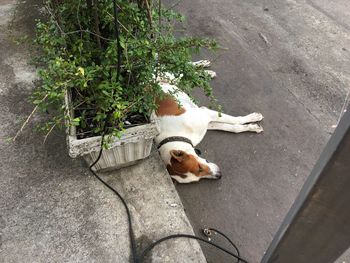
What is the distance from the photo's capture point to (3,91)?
2869mm

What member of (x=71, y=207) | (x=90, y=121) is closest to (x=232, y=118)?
(x=90, y=121)

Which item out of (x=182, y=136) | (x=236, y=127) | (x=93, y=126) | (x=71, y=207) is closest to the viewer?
(x=93, y=126)

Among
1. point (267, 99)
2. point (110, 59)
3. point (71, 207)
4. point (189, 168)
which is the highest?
point (110, 59)

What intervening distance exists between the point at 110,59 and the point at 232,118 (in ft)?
4.88

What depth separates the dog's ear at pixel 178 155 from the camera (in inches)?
94.0

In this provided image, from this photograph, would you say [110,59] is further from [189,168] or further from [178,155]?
[189,168]

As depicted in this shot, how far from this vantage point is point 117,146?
204cm

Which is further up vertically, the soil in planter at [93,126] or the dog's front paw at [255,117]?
the soil in planter at [93,126]

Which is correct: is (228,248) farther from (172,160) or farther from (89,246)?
(89,246)

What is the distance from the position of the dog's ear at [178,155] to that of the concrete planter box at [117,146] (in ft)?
0.60

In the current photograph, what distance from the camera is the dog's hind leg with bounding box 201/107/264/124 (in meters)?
2.89

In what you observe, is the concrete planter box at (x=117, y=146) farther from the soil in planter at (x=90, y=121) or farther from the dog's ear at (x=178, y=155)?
the dog's ear at (x=178, y=155)

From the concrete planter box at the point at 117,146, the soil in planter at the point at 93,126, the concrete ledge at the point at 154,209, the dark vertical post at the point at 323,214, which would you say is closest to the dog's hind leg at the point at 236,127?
the concrete ledge at the point at 154,209

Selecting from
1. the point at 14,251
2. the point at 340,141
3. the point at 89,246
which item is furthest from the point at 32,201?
the point at 340,141
